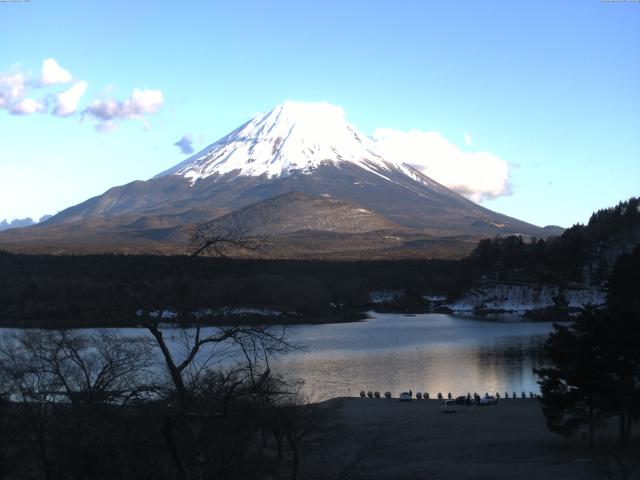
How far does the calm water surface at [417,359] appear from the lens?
2597cm

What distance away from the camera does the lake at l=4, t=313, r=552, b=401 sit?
2577 centimetres

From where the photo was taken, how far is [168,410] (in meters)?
5.80

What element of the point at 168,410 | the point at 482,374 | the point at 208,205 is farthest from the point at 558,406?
the point at 208,205

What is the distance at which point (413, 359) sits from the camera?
3186 centimetres

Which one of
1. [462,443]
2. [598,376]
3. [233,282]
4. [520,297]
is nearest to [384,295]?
[520,297]

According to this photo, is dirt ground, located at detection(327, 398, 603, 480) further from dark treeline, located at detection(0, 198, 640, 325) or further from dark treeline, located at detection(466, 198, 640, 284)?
dark treeline, located at detection(466, 198, 640, 284)

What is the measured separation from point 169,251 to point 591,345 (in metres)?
75.3

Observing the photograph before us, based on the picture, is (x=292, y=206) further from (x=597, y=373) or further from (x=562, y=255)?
(x=597, y=373)

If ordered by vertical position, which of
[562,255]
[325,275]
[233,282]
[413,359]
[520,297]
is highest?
[562,255]

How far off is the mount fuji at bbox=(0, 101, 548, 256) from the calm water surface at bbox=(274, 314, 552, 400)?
193 feet

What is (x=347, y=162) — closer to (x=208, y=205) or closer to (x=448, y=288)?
(x=208, y=205)

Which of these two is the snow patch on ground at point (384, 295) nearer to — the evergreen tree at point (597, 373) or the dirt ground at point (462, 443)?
the dirt ground at point (462, 443)

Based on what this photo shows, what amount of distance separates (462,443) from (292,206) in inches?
4930

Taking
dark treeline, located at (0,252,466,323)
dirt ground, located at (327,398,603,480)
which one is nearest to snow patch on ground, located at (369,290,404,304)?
dark treeline, located at (0,252,466,323)
